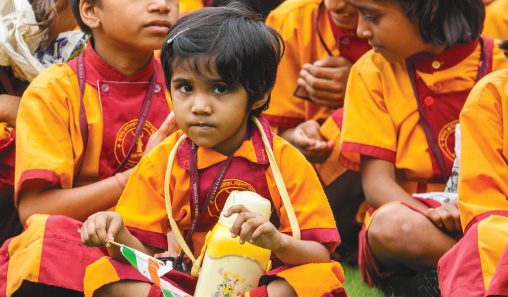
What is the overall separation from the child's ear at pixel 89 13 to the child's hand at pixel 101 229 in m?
1.14

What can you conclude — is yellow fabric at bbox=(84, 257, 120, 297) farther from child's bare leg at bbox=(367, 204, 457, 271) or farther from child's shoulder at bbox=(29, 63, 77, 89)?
child's bare leg at bbox=(367, 204, 457, 271)

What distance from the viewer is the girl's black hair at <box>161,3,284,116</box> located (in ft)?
8.46

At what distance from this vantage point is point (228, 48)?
2584 mm

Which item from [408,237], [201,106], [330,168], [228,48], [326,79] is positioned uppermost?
[228,48]

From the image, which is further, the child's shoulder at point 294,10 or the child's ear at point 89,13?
the child's shoulder at point 294,10

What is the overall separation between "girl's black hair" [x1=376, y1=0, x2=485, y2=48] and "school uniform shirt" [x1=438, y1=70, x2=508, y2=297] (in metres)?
0.45

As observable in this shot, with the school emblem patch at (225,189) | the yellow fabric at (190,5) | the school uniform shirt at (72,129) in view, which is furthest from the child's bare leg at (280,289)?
the yellow fabric at (190,5)

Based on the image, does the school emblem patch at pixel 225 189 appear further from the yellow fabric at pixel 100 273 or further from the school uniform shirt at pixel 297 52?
the school uniform shirt at pixel 297 52

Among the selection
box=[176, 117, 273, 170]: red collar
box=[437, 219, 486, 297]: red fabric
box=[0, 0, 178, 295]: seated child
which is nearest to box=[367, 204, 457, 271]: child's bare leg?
box=[437, 219, 486, 297]: red fabric

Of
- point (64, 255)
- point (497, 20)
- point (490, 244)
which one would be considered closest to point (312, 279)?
point (490, 244)

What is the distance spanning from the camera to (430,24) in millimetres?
3434

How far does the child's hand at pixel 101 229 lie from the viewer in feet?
7.93

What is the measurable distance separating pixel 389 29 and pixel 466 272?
1.17 meters

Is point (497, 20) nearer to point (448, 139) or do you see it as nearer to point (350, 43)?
point (350, 43)
